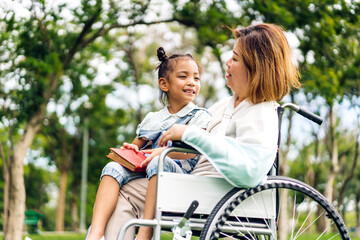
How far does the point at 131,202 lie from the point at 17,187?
6953 mm

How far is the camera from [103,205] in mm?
2805

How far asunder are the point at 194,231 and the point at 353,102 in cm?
1111

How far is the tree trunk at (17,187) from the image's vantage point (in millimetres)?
9234

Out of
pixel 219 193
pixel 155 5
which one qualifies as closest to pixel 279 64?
pixel 219 193

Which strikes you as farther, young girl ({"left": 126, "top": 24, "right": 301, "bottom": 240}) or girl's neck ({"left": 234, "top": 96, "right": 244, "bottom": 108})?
girl's neck ({"left": 234, "top": 96, "right": 244, "bottom": 108})

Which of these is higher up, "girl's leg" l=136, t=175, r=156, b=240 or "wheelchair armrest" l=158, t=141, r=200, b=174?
"wheelchair armrest" l=158, t=141, r=200, b=174

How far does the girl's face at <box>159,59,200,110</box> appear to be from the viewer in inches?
137

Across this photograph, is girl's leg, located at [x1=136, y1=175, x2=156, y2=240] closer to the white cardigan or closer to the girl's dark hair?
the white cardigan

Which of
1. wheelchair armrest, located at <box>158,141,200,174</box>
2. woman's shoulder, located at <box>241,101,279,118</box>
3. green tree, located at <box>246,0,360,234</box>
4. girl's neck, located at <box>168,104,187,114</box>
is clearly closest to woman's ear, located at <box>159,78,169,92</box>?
girl's neck, located at <box>168,104,187,114</box>

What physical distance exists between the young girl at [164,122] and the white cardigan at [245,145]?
331 millimetres

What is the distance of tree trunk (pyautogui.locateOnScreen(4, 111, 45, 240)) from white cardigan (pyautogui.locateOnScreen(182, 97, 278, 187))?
7.38m

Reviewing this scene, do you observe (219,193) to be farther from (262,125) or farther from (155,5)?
(155,5)

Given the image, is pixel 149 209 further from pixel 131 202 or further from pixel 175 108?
pixel 175 108

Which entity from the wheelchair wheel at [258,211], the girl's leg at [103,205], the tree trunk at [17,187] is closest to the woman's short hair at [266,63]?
the wheelchair wheel at [258,211]
